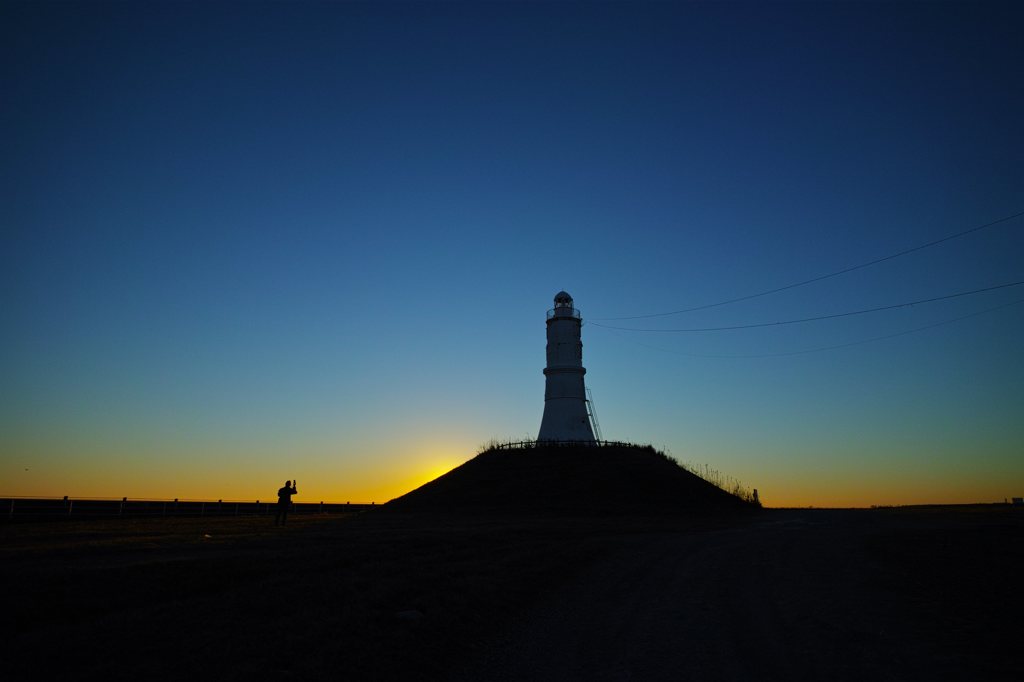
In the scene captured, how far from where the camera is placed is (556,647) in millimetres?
10070

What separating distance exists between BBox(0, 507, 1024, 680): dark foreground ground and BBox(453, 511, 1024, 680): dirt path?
0.16 ft

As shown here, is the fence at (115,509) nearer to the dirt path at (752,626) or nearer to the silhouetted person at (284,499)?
the silhouetted person at (284,499)

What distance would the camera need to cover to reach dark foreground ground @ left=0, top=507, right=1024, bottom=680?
28.6 feet

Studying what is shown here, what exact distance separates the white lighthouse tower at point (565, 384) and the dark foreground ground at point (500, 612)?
Answer: 4478 cm

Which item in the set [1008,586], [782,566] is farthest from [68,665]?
[1008,586]

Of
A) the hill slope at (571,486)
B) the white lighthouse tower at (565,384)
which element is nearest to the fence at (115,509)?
the hill slope at (571,486)

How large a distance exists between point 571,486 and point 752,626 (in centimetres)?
3798

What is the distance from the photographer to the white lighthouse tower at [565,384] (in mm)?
64375

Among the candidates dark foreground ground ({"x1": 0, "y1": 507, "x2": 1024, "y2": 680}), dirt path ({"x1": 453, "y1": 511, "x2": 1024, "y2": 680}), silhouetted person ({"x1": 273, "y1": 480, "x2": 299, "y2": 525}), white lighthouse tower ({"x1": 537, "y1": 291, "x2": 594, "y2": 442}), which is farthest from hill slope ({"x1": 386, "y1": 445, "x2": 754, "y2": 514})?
dirt path ({"x1": 453, "y1": 511, "x2": 1024, "y2": 680})

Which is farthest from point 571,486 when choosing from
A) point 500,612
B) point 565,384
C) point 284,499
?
point 500,612

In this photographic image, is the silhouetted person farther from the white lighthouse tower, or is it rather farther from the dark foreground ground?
the white lighthouse tower

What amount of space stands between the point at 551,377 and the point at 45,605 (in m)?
56.6

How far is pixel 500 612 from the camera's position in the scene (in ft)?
39.7

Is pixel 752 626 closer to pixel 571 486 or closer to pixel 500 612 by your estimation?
pixel 500 612
